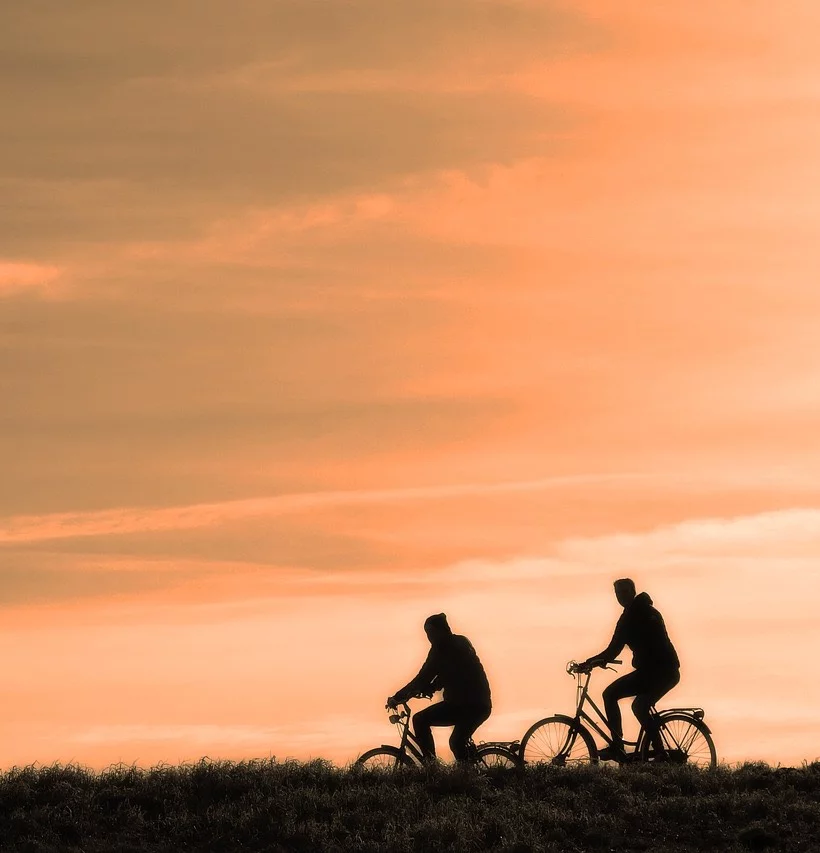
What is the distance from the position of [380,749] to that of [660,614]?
4.38 m

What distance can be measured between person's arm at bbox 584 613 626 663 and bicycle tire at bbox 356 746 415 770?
3038 millimetres

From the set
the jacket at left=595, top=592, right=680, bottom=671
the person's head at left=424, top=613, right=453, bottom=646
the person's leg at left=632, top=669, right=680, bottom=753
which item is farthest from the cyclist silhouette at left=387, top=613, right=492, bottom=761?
the person's leg at left=632, top=669, right=680, bottom=753

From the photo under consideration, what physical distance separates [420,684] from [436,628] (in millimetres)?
811

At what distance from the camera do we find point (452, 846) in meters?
18.7

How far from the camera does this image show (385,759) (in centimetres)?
2156

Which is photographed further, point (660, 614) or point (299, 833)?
point (660, 614)

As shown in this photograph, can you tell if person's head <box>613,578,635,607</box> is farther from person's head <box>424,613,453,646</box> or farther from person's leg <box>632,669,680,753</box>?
person's head <box>424,613,453,646</box>

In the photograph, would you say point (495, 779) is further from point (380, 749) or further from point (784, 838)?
point (784, 838)

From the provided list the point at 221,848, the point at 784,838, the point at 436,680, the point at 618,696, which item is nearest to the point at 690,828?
the point at 784,838

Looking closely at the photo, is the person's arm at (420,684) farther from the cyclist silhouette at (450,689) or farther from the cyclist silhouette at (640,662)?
the cyclist silhouette at (640,662)

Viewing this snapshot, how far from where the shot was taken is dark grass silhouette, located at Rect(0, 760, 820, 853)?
19.1m

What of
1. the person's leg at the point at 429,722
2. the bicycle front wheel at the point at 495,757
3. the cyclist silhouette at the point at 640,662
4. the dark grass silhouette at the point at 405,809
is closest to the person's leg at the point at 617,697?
the cyclist silhouette at the point at 640,662

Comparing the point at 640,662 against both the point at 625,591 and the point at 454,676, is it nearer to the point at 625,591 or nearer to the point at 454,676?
the point at 625,591

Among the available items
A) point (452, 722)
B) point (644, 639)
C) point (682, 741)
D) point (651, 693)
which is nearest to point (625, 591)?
point (644, 639)
